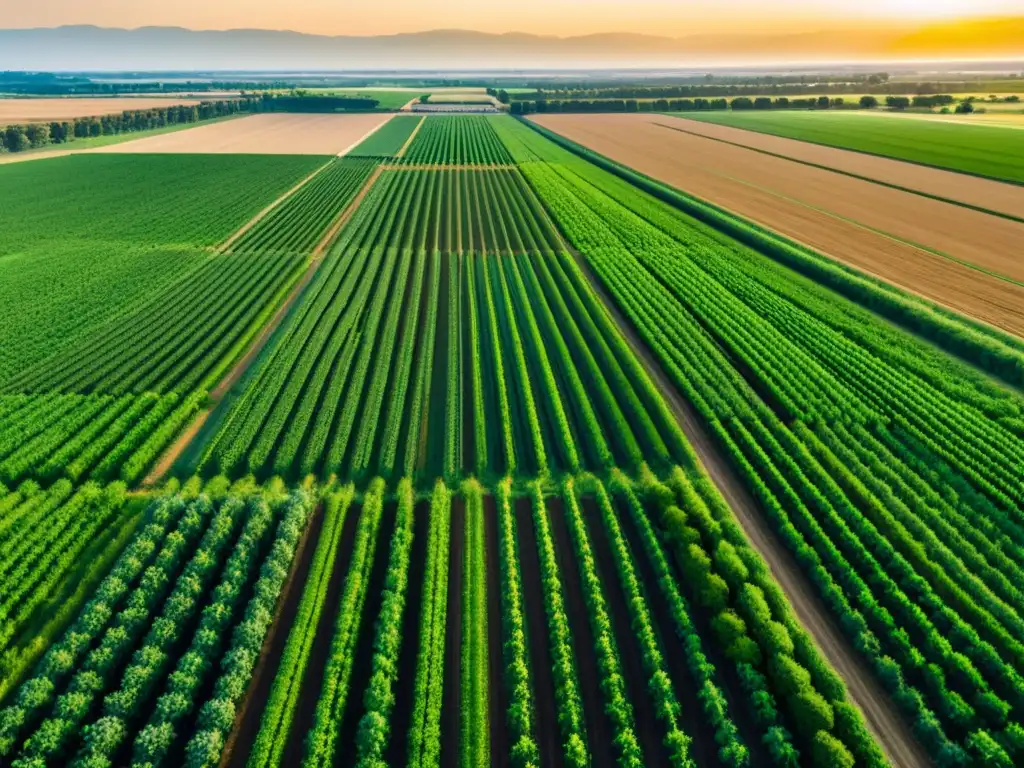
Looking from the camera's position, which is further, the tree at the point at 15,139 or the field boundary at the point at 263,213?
the tree at the point at 15,139

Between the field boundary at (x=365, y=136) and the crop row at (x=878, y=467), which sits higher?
the field boundary at (x=365, y=136)

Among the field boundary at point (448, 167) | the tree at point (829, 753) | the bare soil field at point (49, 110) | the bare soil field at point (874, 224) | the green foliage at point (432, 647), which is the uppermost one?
the bare soil field at point (49, 110)

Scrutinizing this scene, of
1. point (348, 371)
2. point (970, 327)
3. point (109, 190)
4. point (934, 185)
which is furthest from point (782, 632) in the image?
point (109, 190)

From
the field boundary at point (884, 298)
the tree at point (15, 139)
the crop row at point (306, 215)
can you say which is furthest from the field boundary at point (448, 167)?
the tree at point (15, 139)

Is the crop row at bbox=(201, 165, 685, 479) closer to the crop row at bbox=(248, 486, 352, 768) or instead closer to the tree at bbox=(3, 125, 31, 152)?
the crop row at bbox=(248, 486, 352, 768)

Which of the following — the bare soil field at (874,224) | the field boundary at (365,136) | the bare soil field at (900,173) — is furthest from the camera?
the field boundary at (365,136)

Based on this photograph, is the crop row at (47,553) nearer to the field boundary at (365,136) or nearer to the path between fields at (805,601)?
the path between fields at (805,601)

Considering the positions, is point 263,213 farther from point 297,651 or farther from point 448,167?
point 297,651
